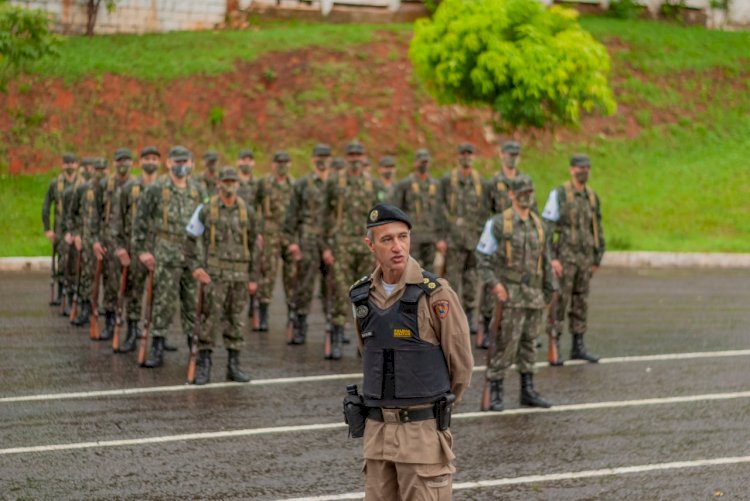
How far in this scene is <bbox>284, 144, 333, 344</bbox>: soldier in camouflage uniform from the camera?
1688 centimetres

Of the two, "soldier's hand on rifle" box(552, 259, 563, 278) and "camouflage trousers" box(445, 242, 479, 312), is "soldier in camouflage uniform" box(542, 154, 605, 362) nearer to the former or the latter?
"soldier's hand on rifle" box(552, 259, 563, 278)

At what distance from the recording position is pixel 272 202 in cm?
1881

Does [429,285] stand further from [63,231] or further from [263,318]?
[63,231]

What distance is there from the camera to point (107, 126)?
3581 centimetres

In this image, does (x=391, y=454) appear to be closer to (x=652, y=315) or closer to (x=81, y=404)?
(x=81, y=404)

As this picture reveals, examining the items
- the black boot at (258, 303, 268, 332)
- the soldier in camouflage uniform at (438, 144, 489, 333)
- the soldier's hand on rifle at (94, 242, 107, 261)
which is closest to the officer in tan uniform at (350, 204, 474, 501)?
the soldier's hand on rifle at (94, 242, 107, 261)

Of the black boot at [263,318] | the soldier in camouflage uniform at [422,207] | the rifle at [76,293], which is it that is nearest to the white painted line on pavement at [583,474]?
the soldier in camouflage uniform at [422,207]

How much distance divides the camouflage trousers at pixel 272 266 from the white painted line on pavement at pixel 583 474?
7.83m

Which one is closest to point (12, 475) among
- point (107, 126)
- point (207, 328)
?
point (207, 328)

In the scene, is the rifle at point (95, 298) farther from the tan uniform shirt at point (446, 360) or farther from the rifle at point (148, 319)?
the tan uniform shirt at point (446, 360)

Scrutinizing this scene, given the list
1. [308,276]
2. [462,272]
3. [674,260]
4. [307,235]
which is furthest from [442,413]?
[674,260]

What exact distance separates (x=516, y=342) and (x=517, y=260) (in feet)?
2.54

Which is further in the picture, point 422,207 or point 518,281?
point 422,207

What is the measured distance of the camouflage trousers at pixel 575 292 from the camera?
15.5 metres
